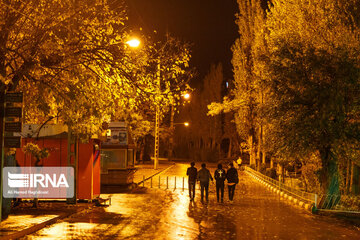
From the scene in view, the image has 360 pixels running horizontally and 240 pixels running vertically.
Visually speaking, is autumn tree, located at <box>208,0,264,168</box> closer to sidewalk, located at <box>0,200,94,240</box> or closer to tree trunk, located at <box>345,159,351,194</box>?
tree trunk, located at <box>345,159,351,194</box>

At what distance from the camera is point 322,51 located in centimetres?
1772

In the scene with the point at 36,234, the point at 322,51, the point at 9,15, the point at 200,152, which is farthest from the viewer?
the point at 200,152

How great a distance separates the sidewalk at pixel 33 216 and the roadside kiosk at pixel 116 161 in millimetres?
8561

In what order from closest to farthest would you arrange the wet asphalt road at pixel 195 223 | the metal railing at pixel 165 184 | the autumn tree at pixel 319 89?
the wet asphalt road at pixel 195 223 < the autumn tree at pixel 319 89 < the metal railing at pixel 165 184

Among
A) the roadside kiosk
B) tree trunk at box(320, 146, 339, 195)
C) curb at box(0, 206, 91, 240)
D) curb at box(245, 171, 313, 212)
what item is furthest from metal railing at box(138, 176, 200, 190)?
curb at box(0, 206, 91, 240)

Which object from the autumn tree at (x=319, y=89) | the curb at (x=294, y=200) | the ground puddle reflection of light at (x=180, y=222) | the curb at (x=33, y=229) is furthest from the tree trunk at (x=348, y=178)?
the curb at (x=33, y=229)

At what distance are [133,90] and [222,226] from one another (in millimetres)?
5172

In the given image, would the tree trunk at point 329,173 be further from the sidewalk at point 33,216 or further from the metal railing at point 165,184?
the metal railing at point 165,184

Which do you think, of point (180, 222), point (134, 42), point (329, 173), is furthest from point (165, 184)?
point (134, 42)

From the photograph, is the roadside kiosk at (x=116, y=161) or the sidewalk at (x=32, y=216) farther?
the roadside kiosk at (x=116, y=161)

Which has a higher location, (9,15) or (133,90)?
(9,15)

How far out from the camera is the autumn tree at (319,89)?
56.7 ft

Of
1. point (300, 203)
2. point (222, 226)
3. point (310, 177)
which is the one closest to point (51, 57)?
point (222, 226)

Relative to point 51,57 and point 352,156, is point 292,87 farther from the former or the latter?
point 51,57
